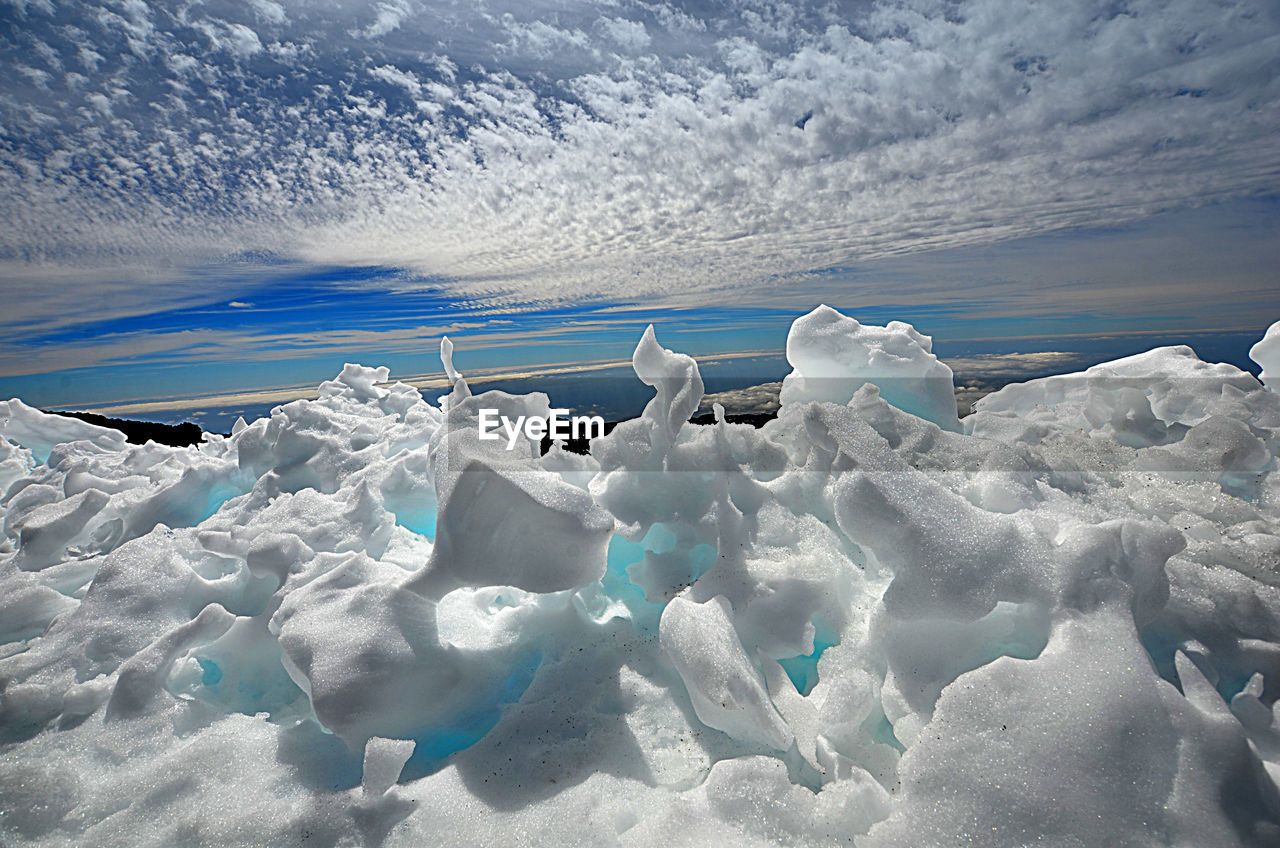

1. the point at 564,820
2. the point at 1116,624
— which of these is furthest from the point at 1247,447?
the point at 564,820

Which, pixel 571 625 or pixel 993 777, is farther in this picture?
pixel 571 625

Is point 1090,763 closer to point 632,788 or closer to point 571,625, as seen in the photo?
point 632,788

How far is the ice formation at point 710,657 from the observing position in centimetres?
241

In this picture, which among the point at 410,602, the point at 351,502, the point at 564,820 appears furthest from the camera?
the point at 351,502

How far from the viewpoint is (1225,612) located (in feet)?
9.79

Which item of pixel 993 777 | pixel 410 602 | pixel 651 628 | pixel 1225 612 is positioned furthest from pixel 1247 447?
pixel 410 602

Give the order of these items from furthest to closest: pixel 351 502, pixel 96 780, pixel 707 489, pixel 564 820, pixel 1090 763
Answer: pixel 351 502 → pixel 707 489 → pixel 96 780 → pixel 564 820 → pixel 1090 763

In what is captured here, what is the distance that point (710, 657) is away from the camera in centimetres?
291

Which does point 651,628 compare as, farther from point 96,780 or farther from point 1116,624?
point 96,780

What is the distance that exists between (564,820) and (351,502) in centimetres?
435

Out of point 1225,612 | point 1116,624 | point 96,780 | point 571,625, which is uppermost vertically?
point 1116,624

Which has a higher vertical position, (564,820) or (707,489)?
(707,489)

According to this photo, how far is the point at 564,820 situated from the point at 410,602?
1614 millimetres

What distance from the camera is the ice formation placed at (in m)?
2.41
